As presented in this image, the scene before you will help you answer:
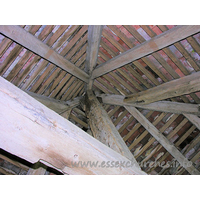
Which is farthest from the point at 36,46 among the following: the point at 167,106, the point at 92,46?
the point at 167,106

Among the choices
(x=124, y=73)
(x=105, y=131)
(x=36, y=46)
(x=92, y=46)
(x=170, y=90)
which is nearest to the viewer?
(x=105, y=131)

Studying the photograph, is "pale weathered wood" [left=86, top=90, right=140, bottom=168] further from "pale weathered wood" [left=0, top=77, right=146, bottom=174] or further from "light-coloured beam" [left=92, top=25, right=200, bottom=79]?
"light-coloured beam" [left=92, top=25, right=200, bottom=79]

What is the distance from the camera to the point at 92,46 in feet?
7.54

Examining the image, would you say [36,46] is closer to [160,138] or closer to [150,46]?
[150,46]

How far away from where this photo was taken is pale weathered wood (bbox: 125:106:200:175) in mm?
2824

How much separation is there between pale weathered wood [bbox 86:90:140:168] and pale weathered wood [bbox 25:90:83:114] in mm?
452

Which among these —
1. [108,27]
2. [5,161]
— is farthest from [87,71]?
[5,161]

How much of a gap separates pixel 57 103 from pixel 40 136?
6.63 feet

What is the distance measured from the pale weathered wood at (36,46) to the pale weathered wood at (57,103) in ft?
1.91

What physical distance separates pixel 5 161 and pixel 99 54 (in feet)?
7.21

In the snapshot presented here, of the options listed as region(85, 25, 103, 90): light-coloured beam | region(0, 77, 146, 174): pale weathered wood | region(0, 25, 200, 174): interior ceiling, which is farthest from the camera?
region(85, 25, 103, 90): light-coloured beam

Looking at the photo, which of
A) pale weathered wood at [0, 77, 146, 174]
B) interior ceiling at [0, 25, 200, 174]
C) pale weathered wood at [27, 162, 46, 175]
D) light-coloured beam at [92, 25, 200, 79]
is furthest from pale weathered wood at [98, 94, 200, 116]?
pale weathered wood at [0, 77, 146, 174]

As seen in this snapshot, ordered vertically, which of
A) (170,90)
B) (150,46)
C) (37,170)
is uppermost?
(150,46)

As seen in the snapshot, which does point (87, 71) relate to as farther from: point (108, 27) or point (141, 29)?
point (141, 29)
